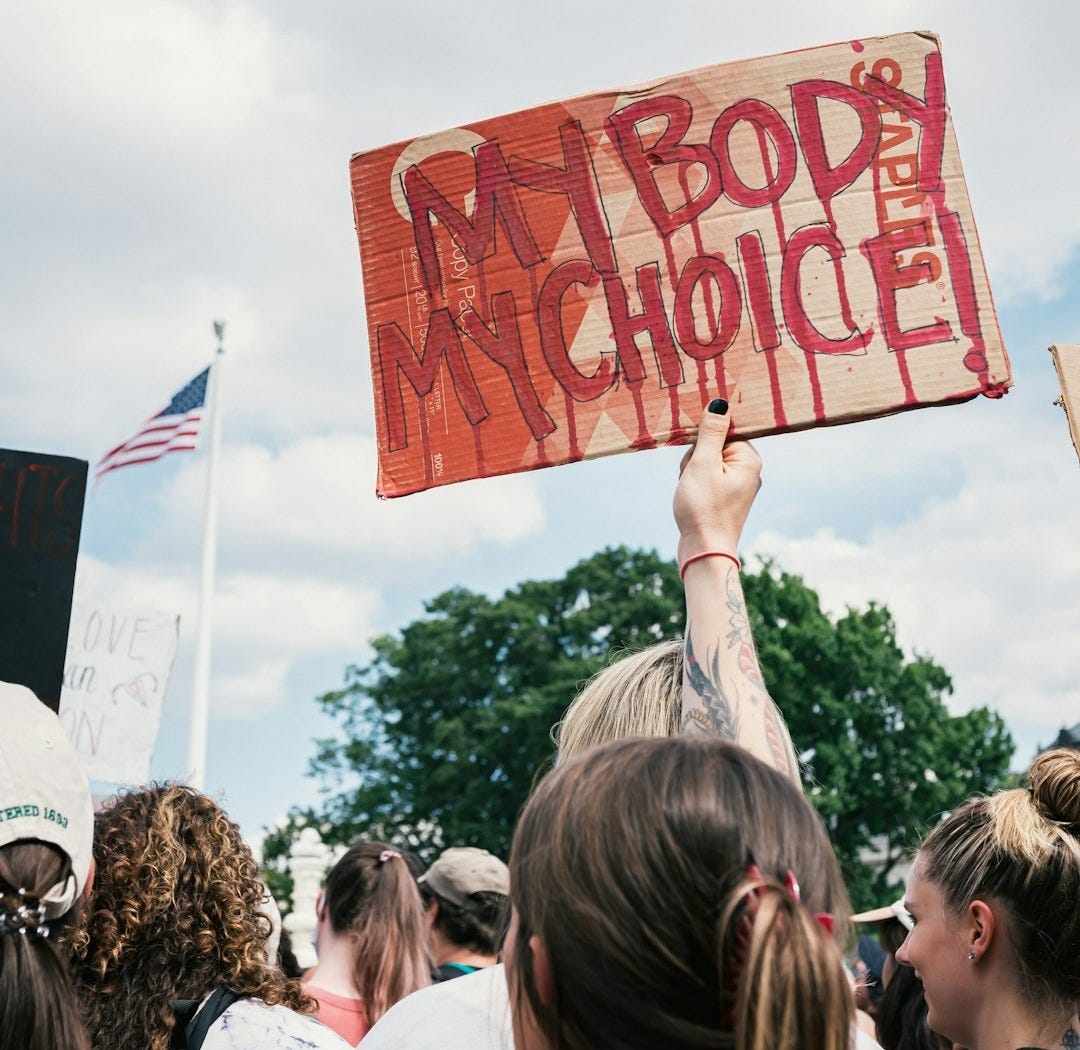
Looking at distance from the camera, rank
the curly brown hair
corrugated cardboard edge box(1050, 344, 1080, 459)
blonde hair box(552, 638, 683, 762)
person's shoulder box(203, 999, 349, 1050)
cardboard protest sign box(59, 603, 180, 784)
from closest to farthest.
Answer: blonde hair box(552, 638, 683, 762) → person's shoulder box(203, 999, 349, 1050) → the curly brown hair → corrugated cardboard edge box(1050, 344, 1080, 459) → cardboard protest sign box(59, 603, 180, 784)

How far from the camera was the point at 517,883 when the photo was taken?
1.49 meters

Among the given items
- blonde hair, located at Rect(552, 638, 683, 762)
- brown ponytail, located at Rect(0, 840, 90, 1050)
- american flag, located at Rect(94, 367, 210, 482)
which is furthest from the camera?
american flag, located at Rect(94, 367, 210, 482)

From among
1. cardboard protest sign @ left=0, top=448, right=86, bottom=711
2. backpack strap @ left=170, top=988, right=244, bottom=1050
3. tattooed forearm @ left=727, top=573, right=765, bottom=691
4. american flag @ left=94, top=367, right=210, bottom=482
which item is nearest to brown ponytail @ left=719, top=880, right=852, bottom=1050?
tattooed forearm @ left=727, top=573, right=765, bottom=691

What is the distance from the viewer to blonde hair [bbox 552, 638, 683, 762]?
2.27 meters

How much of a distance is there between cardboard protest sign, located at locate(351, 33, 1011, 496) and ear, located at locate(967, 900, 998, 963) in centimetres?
106

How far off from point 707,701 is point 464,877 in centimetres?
354

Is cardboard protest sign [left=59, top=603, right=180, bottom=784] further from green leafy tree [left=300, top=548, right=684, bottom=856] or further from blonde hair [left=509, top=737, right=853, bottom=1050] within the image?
green leafy tree [left=300, top=548, right=684, bottom=856]

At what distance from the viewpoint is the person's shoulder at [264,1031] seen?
8.73 feet

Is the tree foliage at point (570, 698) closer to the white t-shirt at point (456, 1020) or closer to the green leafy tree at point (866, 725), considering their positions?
the green leafy tree at point (866, 725)

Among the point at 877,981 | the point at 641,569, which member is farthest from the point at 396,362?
the point at 641,569

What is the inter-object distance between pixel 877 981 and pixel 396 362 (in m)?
4.23

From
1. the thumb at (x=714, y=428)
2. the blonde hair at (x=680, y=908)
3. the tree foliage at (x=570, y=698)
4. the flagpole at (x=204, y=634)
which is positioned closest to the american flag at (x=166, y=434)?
the flagpole at (x=204, y=634)

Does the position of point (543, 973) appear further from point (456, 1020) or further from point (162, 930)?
point (162, 930)

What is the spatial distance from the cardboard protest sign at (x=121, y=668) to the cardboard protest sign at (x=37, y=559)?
408cm
